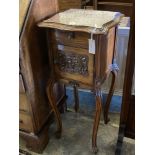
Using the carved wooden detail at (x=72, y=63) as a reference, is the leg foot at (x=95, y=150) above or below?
below

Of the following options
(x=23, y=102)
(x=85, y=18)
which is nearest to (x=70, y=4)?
(x=85, y=18)

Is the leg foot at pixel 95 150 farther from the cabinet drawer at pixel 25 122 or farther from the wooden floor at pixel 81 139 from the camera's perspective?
the cabinet drawer at pixel 25 122

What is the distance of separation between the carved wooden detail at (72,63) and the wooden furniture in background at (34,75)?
15 centimetres

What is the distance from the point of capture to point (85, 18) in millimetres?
1261

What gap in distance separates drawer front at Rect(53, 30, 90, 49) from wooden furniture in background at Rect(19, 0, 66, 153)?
0.15m

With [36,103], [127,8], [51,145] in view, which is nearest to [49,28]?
[36,103]

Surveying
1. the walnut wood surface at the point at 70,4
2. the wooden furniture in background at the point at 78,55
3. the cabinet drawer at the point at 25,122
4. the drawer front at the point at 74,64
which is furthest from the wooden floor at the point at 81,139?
the walnut wood surface at the point at 70,4

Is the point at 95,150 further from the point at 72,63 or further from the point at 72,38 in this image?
the point at 72,38

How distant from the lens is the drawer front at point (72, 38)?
1.19 m

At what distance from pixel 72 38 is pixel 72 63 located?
152 millimetres

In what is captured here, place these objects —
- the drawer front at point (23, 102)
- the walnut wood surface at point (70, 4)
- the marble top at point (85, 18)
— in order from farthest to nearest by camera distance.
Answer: the walnut wood surface at point (70, 4) < the drawer front at point (23, 102) < the marble top at point (85, 18)

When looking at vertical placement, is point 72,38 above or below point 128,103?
above
